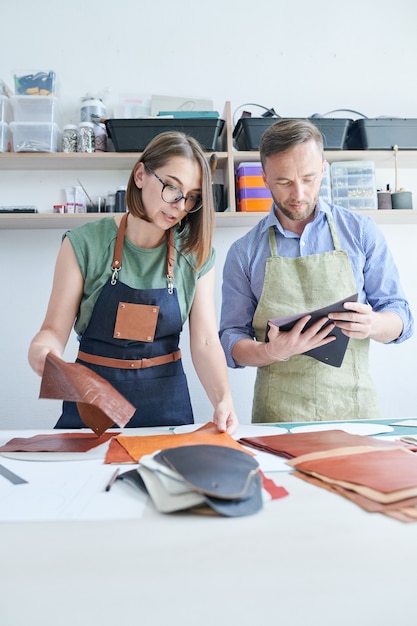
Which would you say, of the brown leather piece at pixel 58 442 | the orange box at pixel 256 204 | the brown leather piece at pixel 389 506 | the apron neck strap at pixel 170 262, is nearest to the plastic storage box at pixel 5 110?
the orange box at pixel 256 204

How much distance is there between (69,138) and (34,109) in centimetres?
19

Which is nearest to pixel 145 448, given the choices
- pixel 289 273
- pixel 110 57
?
pixel 289 273

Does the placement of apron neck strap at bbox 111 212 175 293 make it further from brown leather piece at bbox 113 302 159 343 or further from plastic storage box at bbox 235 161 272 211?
plastic storage box at bbox 235 161 272 211

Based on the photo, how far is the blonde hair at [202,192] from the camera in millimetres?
1478

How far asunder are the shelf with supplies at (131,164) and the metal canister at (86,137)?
51 mm

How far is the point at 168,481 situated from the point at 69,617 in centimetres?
25

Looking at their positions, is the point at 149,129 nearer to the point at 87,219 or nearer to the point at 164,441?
the point at 87,219

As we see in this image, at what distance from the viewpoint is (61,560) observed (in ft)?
2.00

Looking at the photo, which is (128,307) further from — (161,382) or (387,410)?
(387,410)

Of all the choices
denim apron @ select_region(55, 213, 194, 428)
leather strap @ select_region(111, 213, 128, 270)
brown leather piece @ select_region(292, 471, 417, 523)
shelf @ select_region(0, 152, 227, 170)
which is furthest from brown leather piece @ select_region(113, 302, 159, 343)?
shelf @ select_region(0, 152, 227, 170)

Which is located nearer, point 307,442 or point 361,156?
point 307,442

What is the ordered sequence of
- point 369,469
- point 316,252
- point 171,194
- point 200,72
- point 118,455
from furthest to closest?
point 200,72 → point 316,252 → point 171,194 → point 118,455 → point 369,469

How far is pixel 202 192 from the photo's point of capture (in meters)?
1.50

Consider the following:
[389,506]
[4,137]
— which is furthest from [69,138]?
[389,506]
